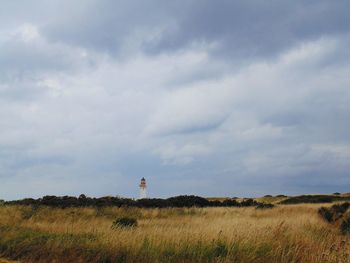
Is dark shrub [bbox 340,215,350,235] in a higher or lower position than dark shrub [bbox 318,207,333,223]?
lower

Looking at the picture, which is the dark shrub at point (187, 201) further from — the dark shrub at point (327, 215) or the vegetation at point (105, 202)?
the dark shrub at point (327, 215)

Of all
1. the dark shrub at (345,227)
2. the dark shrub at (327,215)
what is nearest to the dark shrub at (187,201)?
the dark shrub at (327,215)

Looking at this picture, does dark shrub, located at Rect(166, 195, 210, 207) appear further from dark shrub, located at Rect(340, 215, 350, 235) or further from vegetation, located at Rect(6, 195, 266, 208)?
dark shrub, located at Rect(340, 215, 350, 235)

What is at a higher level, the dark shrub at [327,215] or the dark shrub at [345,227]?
the dark shrub at [327,215]

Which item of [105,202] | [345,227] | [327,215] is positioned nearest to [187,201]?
[105,202]

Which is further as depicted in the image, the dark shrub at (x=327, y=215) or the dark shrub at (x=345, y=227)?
the dark shrub at (x=327, y=215)

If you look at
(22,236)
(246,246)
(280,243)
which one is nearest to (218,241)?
(246,246)

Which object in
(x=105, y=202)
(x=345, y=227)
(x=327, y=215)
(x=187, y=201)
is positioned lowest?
(x=345, y=227)

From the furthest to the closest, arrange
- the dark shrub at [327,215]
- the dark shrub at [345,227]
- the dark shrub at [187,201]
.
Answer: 1. the dark shrub at [187,201]
2. the dark shrub at [327,215]
3. the dark shrub at [345,227]

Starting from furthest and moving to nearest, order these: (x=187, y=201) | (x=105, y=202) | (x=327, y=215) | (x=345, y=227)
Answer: (x=187, y=201)
(x=105, y=202)
(x=327, y=215)
(x=345, y=227)

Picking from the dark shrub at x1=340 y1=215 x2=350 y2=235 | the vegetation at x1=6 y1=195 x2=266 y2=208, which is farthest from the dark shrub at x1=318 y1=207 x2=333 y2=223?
the vegetation at x1=6 y1=195 x2=266 y2=208

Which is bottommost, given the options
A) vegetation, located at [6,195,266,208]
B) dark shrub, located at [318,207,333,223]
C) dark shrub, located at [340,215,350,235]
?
→ dark shrub, located at [340,215,350,235]

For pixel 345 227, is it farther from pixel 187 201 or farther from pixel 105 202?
pixel 187 201

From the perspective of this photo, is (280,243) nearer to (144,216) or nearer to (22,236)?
(22,236)
